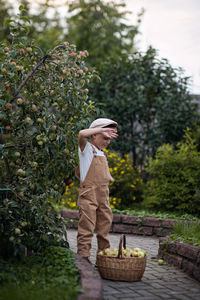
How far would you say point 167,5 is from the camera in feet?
29.9

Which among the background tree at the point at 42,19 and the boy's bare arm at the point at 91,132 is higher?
the background tree at the point at 42,19

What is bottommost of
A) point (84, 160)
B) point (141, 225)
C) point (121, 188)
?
point (141, 225)

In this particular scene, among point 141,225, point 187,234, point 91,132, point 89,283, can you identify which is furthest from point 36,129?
point 141,225

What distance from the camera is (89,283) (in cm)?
312

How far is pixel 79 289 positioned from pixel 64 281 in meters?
0.35

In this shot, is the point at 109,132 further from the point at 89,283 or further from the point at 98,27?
the point at 98,27

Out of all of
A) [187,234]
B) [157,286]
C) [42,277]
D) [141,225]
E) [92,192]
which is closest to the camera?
[42,277]

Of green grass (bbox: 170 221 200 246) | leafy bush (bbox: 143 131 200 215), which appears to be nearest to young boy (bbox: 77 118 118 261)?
green grass (bbox: 170 221 200 246)

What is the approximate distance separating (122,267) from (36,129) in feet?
5.31

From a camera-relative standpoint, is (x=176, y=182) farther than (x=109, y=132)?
Yes

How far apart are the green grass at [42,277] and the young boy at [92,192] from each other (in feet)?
1.33

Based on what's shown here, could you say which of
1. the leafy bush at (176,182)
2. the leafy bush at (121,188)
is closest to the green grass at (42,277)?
the leafy bush at (176,182)

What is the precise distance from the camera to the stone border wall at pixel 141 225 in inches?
280

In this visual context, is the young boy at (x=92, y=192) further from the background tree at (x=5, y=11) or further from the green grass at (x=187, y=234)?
the background tree at (x=5, y=11)
